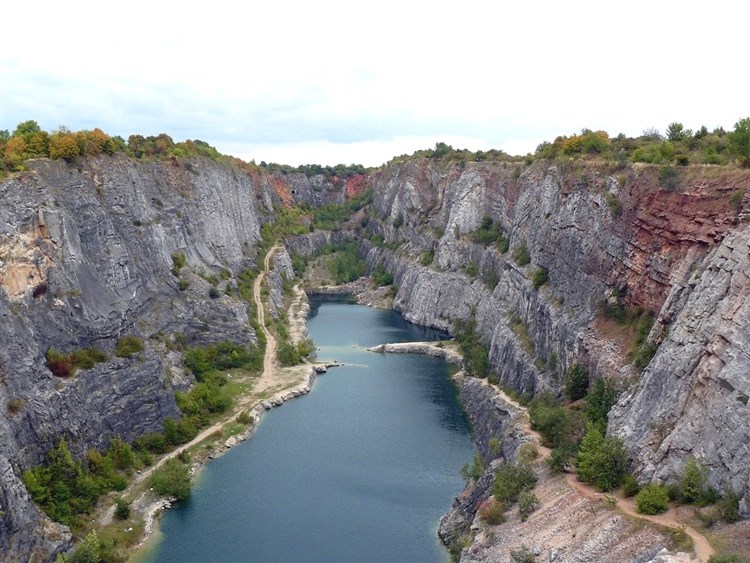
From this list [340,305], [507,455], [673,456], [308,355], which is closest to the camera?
[673,456]

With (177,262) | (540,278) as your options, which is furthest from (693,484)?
(177,262)

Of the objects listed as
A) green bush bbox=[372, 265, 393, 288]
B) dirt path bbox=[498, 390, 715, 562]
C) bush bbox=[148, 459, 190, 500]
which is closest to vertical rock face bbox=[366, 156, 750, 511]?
dirt path bbox=[498, 390, 715, 562]

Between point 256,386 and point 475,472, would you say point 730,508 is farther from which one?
point 256,386

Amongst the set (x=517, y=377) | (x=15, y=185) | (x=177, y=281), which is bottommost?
(x=517, y=377)

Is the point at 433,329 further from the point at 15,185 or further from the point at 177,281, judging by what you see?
the point at 15,185

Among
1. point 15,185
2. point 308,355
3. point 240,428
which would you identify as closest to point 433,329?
point 308,355

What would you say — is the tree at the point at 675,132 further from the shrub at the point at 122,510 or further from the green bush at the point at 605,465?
the shrub at the point at 122,510

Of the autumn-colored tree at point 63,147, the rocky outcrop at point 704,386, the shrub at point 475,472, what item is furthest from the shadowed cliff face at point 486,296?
the shrub at point 475,472
